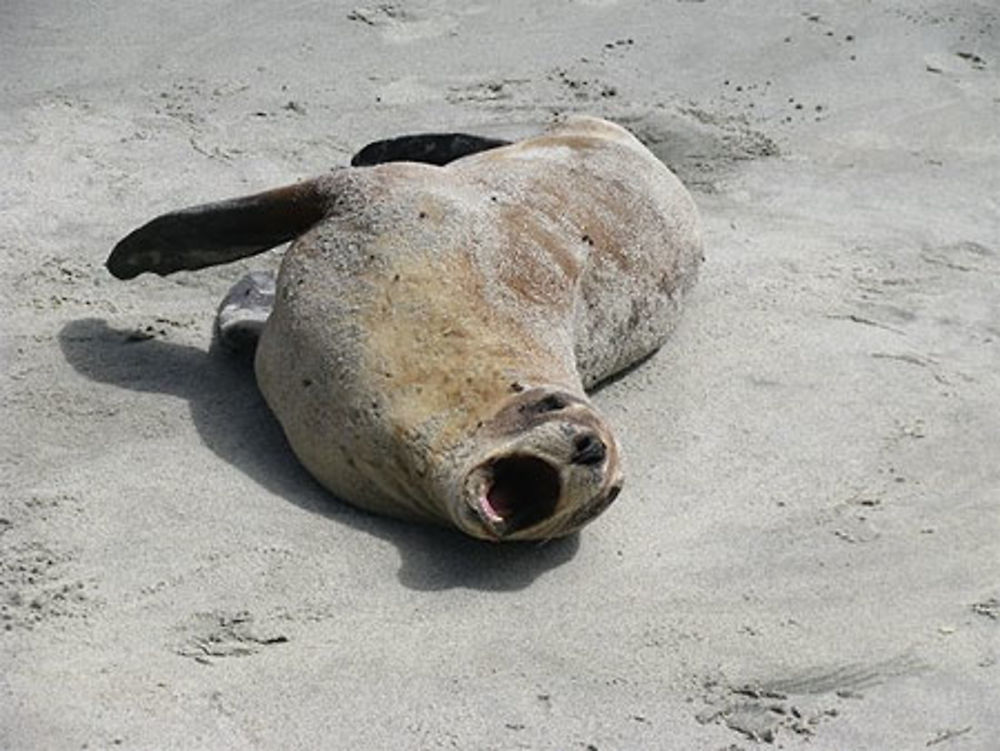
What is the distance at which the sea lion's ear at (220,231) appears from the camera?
18.0 ft

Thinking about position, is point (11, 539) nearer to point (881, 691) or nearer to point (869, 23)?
point (881, 691)

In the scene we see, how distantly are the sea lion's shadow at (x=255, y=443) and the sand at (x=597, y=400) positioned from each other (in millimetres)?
10

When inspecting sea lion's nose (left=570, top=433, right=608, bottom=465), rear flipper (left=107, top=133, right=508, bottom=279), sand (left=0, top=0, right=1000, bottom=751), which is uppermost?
sea lion's nose (left=570, top=433, right=608, bottom=465)

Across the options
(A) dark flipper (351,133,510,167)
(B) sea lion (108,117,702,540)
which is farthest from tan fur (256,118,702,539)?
(A) dark flipper (351,133,510,167)

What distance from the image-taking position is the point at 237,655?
435 cm

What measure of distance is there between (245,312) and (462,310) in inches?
36.8

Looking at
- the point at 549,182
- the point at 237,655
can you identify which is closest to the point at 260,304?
the point at 549,182

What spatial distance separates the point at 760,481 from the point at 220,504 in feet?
4.41

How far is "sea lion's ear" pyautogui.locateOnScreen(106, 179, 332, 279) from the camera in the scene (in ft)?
18.0

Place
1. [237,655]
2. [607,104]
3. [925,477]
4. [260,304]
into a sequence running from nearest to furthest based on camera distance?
Result: [237,655]
[925,477]
[260,304]
[607,104]

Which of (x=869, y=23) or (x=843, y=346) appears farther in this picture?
(x=869, y=23)

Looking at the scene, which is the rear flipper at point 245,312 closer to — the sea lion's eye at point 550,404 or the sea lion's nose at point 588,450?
the sea lion's eye at point 550,404

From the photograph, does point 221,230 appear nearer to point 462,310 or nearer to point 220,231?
point 220,231

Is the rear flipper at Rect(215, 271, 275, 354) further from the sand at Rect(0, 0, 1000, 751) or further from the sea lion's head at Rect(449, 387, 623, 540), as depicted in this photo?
the sea lion's head at Rect(449, 387, 623, 540)
